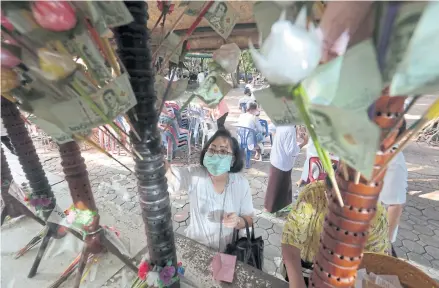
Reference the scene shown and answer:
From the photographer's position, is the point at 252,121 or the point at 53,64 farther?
the point at 252,121

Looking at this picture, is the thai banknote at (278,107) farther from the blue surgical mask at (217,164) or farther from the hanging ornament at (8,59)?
the blue surgical mask at (217,164)

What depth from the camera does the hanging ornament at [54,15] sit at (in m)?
0.47

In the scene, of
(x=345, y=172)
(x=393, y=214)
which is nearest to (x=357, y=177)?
(x=345, y=172)

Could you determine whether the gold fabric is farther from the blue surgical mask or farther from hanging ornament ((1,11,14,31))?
hanging ornament ((1,11,14,31))

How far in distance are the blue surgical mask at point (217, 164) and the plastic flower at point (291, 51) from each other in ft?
4.07

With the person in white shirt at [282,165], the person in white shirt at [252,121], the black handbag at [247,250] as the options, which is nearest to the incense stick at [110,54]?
the black handbag at [247,250]

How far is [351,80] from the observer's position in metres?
0.37

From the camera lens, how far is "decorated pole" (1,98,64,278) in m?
1.56

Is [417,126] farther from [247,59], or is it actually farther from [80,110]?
[247,59]

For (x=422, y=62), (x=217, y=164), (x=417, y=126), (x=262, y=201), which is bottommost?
(x=262, y=201)

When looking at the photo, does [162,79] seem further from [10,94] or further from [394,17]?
[394,17]

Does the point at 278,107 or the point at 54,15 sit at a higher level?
the point at 54,15

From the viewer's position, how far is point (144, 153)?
0.90m

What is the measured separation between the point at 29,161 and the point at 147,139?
131cm
